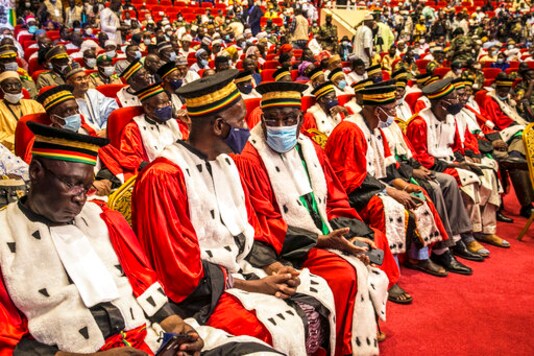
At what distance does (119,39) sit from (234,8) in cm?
790

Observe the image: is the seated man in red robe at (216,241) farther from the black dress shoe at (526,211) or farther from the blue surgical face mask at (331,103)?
the black dress shoe at (526,211)

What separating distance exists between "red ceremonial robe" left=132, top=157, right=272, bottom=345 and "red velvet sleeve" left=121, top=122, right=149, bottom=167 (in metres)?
2.24

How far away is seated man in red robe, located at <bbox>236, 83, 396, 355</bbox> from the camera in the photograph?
9.50ft

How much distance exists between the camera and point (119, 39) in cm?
1337

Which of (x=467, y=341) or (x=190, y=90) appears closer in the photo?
(x=190, y=90)

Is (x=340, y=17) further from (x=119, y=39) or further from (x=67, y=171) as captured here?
(x=67, y=171)

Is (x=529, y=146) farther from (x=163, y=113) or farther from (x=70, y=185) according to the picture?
(x=70, y=185)

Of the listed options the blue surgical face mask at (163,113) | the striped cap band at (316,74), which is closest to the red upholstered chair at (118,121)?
the blue surgical face mask at (163,113)

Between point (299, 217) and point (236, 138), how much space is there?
854 millimetres

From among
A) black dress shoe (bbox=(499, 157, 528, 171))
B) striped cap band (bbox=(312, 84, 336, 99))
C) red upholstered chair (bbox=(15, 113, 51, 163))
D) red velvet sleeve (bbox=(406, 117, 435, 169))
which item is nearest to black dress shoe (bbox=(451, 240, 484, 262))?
red velvet sleeve (bbox=(406, 117, 435, 169))

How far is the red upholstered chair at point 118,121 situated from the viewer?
4.60m

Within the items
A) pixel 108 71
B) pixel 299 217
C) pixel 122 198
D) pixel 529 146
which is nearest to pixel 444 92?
pixel 529 146

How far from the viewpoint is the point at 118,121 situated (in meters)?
4.62

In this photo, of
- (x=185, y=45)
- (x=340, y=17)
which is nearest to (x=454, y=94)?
(x=185, y=45)
